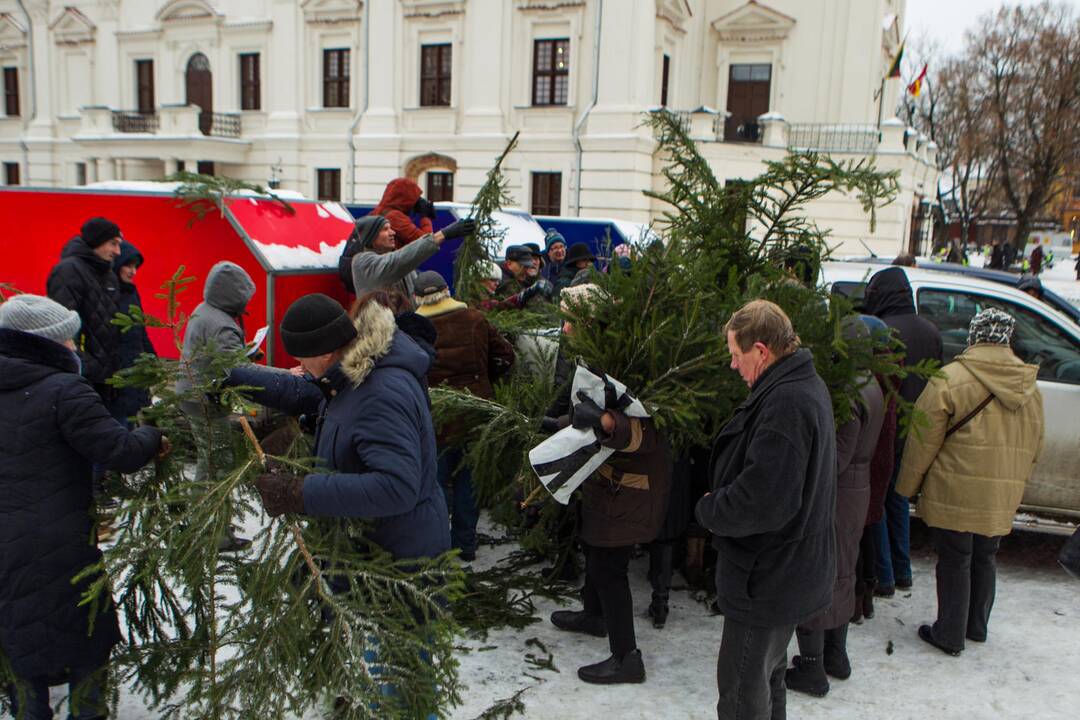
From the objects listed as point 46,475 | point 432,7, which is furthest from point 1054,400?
point 432,7

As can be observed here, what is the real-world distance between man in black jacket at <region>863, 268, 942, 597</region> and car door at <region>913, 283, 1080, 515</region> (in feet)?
3.19

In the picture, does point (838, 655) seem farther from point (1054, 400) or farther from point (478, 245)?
point (478, 245)

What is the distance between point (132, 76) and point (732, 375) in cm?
3086

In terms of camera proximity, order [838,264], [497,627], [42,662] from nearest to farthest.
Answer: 1. [42,662]
2. [497,627]
3. [838,264]

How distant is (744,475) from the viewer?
2.79 metres

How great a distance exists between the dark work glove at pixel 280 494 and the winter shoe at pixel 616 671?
1.90 m

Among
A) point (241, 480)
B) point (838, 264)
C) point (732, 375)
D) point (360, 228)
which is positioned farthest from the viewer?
point (838, 264)

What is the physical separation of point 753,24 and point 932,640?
78.0ft

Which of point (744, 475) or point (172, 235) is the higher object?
point (172, 235)

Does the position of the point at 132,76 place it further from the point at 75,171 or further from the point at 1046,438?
the point at 1046,438

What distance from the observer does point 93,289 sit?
5.67 meters

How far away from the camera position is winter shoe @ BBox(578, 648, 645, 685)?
12.5 ft

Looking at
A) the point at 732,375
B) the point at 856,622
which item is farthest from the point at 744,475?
the point at 856,622

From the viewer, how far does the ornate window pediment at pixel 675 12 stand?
22672mm
